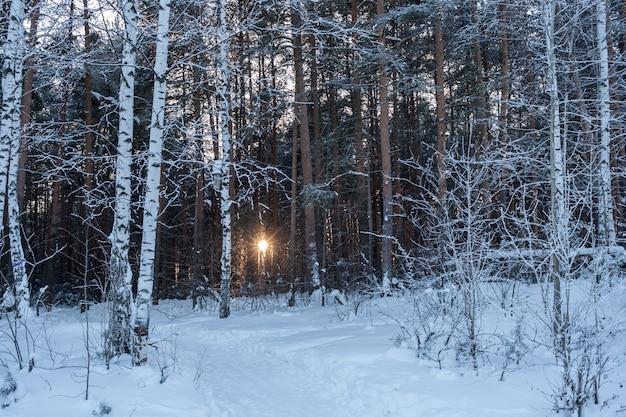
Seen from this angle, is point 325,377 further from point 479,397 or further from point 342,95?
point 342,95

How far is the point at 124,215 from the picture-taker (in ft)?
22.6

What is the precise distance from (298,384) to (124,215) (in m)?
3.83

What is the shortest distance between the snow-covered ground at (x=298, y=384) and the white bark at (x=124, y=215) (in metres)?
0.29

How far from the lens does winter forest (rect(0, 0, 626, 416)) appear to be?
615 cm

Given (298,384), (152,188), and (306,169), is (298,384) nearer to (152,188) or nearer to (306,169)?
(152,188)

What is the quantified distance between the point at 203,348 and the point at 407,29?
16.7 m

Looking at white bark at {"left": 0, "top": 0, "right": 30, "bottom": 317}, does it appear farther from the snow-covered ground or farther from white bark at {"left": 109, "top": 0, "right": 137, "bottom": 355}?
the snow-covered ground

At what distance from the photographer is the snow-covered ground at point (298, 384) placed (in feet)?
15.7

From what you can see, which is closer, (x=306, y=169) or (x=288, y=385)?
(x=288, y=385)

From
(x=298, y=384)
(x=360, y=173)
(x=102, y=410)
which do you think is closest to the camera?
(x=102, y=410)

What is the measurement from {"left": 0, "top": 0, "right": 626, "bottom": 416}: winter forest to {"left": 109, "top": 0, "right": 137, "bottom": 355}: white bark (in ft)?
0.10

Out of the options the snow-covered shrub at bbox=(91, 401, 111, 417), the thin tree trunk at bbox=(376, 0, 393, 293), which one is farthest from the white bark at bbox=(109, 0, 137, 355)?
the thin tree trunk at bbox=(376, 0, 393, 293)

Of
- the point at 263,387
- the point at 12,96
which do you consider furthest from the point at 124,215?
the point at 12,96

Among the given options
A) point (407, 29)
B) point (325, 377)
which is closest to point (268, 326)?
point (325, 377)
